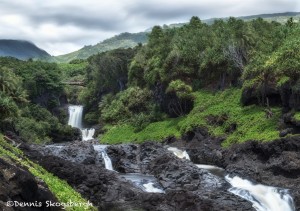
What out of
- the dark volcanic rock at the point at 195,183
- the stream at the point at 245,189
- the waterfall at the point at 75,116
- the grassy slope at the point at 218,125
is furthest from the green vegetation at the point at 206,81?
the dark volcanic rock at the point at 195,183

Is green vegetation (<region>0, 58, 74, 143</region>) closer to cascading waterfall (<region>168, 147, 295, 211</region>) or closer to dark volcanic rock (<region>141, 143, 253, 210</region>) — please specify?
dark volcanic rock (<region>141, 143, 253, 210</region>)

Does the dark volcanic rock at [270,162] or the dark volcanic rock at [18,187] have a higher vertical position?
the dark volcanic rock at [18,187]

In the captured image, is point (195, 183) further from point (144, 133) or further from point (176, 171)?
point (144, 133)

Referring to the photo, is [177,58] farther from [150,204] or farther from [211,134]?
[150,204]

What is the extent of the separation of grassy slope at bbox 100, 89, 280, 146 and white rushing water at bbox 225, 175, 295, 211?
30.8 feet

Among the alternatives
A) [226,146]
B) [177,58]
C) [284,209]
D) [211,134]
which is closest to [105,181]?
[284,209]

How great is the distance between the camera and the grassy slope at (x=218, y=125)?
44938 mm

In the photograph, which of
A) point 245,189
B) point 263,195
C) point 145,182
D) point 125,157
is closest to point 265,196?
point 263,195

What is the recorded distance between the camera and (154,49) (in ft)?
265

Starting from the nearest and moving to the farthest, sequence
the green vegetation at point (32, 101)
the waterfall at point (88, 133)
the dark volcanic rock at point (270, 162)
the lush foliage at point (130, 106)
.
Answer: the dark volcanic rock at point (270, 162) → the green vegetation at point (32, 101) → the lush foliage at point (130, 106) → the waterfall at point (88, 133)

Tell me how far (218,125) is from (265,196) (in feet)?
75.6

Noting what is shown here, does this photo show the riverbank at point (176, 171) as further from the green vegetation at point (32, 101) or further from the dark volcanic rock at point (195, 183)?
the green vegetation at point (32, 101)

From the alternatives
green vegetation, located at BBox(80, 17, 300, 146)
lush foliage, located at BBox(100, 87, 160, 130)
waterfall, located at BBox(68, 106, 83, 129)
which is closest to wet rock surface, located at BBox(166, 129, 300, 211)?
green vegetation, located at BBox(80, 17, 300, 146)

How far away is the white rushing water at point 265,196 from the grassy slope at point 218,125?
9.39 metres
